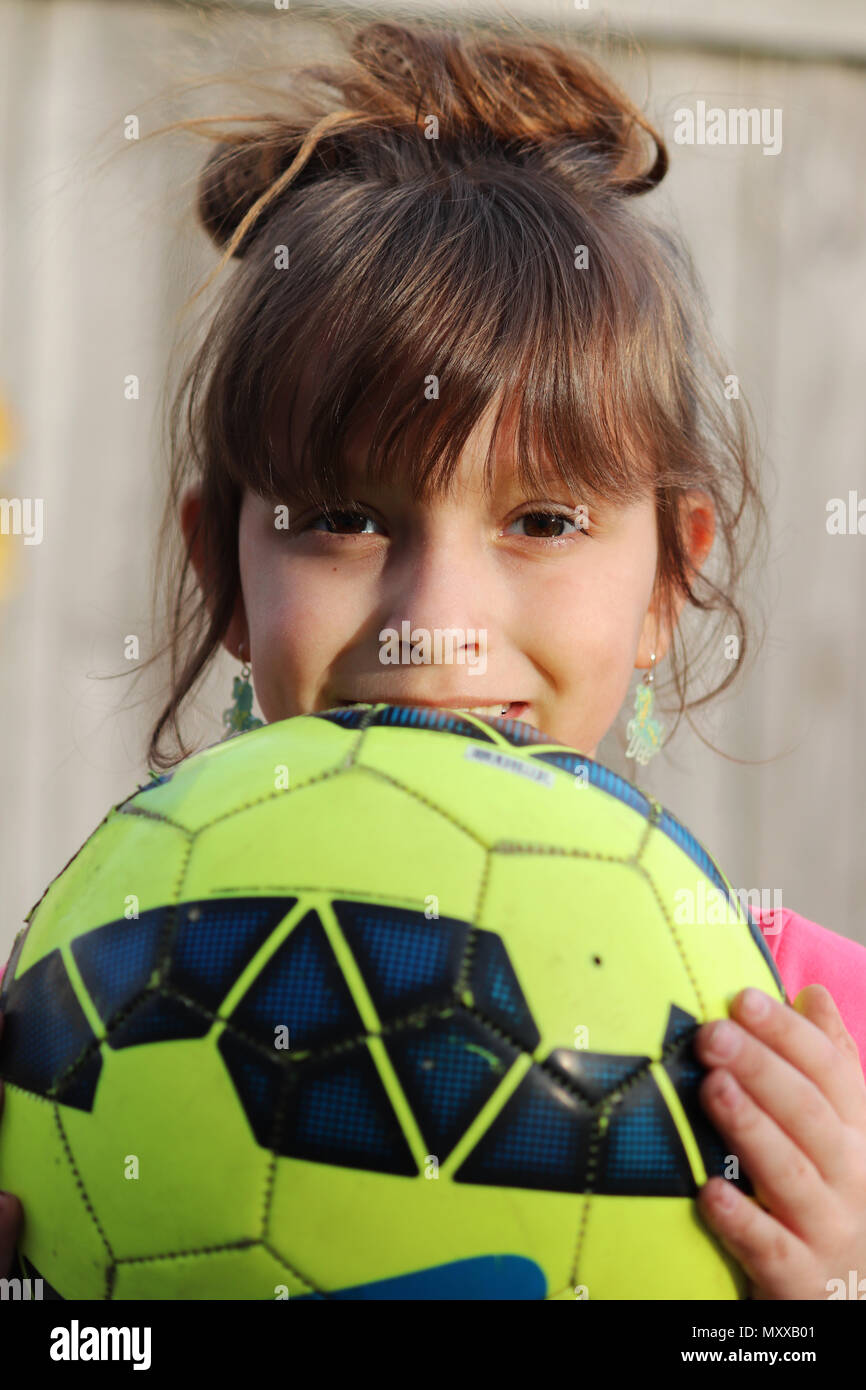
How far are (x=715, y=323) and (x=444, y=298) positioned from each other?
2.15 m

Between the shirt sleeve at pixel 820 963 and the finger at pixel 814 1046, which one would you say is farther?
the shirt sleeve at pixel 820 963

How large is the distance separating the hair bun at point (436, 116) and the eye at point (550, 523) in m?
0.70

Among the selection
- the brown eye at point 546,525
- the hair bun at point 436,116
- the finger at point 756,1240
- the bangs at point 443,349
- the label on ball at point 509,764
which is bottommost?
the finger at point 756,1240

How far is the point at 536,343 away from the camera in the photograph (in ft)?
6.21

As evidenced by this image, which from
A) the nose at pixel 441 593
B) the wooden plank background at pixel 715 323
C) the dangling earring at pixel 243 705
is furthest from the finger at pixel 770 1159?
the wooden plank background at pixel 715 323

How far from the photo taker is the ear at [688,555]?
2.27 m

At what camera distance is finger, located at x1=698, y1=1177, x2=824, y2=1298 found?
115cm

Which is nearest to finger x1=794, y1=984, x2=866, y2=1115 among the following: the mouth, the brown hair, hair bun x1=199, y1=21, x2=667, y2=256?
the mouth

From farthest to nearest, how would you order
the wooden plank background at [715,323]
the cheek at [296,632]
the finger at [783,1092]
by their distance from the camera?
the wooden plank background at [715,323], the cheek at [296,632], the finger at [783,1092]

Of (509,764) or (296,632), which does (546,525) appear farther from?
(509,764)

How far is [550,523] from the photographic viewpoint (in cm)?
189

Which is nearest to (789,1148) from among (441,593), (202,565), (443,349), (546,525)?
(441,593)

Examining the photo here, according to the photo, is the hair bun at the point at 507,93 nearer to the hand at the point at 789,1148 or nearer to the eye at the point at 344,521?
the eye at the point at 344,521
